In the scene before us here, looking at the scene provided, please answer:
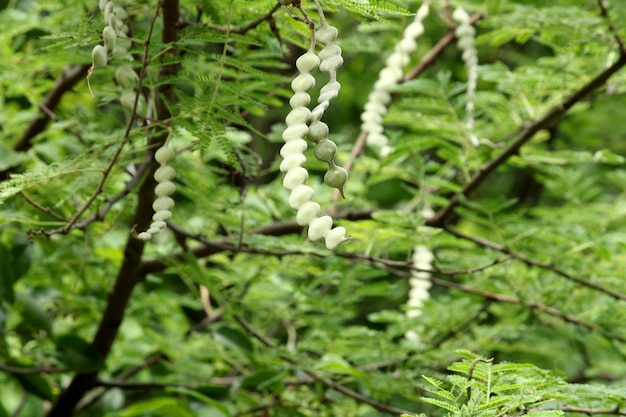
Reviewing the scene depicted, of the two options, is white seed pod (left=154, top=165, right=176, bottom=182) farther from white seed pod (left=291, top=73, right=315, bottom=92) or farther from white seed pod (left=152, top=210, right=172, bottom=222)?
white seed pod (left=291, top=73, right=315, bottom=92)

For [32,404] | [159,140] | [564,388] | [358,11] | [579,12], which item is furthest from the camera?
[32,404]

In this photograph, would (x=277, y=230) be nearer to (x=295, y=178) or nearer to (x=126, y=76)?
(x=126, y=76)

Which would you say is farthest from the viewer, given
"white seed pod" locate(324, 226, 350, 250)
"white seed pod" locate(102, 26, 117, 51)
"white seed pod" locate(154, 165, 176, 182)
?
"white seed pod" locate(154, 165, 176, 182)

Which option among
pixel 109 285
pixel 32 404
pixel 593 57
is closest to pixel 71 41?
pixel 109 285

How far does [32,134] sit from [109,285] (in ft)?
1.27

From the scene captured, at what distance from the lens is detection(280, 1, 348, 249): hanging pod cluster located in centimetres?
63

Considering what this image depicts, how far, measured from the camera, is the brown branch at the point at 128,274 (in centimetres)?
91

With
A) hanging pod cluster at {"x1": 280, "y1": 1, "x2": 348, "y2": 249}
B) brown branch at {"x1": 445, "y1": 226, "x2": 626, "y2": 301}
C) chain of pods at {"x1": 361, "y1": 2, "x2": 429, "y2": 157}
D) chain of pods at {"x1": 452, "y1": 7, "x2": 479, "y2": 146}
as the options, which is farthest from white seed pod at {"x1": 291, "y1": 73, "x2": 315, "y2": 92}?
brown branch at {"x1": 445, "y1": 226, "x2": 626, "y2": 301}

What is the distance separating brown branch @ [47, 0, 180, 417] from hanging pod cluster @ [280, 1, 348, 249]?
0.78 ft

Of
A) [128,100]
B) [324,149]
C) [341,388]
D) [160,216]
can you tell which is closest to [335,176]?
[324,149]

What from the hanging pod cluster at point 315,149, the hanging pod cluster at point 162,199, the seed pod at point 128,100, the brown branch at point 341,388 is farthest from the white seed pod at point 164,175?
the brown branch at point 341,388

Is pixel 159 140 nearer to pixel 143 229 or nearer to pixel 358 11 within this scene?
pixel 143 229

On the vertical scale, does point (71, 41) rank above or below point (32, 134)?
above

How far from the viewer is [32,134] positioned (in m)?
1.70
